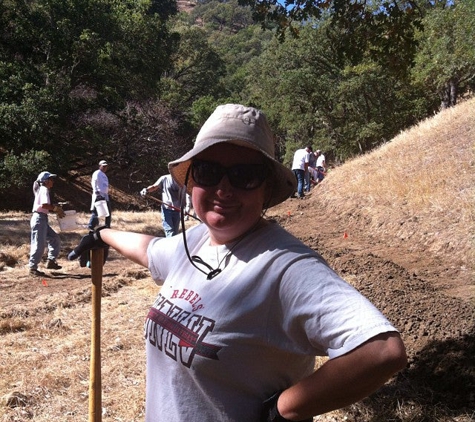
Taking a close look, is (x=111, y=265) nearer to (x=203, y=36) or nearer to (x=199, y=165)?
(x=199, y=165)

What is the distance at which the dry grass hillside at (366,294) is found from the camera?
3.69 m

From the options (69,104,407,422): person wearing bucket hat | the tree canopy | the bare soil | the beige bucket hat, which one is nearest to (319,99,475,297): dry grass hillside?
the bare soil

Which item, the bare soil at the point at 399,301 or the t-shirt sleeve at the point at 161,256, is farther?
the bare soil at the point at 399,301

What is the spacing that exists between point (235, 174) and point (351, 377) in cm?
69

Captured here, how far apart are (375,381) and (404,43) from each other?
474cm

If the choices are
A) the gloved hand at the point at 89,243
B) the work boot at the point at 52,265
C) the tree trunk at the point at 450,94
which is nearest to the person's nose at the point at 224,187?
the gloved hand at the point at 89,243

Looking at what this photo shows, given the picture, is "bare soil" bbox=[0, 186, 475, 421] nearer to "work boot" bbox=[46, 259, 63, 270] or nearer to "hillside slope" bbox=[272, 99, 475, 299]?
"hillside slope" bbox=[272, 99, 475, 299]

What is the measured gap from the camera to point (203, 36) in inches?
1816

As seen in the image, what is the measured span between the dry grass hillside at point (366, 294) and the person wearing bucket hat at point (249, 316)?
7.44ft

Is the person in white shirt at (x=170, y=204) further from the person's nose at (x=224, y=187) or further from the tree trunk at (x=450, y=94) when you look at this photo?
the tree trunk at (x=450, y=94)

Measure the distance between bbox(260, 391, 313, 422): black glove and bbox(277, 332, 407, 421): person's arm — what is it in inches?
2.1

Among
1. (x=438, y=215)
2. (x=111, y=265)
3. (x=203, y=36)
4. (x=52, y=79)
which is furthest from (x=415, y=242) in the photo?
(x=203, y=36)

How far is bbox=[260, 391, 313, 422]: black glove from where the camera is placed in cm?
132

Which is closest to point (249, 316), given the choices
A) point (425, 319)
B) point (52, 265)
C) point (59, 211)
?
point (425, 319)
